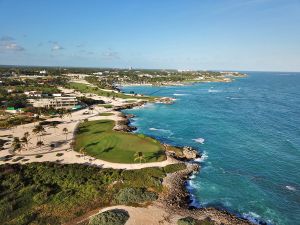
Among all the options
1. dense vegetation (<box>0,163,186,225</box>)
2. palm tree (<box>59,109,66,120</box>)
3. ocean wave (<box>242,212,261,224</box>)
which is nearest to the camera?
dense vegetation (<box>0,163,186,225</box>)

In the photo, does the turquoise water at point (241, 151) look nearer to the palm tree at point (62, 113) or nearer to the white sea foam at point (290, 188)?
the white sea foam at point (290, 188)

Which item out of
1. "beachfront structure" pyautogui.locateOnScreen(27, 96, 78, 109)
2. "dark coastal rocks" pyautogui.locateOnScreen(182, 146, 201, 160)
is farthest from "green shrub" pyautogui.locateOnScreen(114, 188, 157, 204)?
"beachfront structure" pyautogui.locateOnScreen(27, 96, 78, 109)

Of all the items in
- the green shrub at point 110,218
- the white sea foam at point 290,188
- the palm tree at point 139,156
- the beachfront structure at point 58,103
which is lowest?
the white sea foam at point 290,188

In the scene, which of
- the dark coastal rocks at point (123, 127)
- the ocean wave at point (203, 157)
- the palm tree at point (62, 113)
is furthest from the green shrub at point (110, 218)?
the palm tree at point (62, 113)

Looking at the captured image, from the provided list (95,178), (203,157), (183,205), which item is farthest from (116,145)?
(183,205)

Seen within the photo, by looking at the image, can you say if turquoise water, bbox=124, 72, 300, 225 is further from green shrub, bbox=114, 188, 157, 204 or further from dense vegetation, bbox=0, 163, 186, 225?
dense vegetation, bbox=0, 163, 186, 225

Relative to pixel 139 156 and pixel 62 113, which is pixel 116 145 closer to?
pixel 139 156

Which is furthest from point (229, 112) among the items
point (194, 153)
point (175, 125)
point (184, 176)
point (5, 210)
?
point (5, 210)
